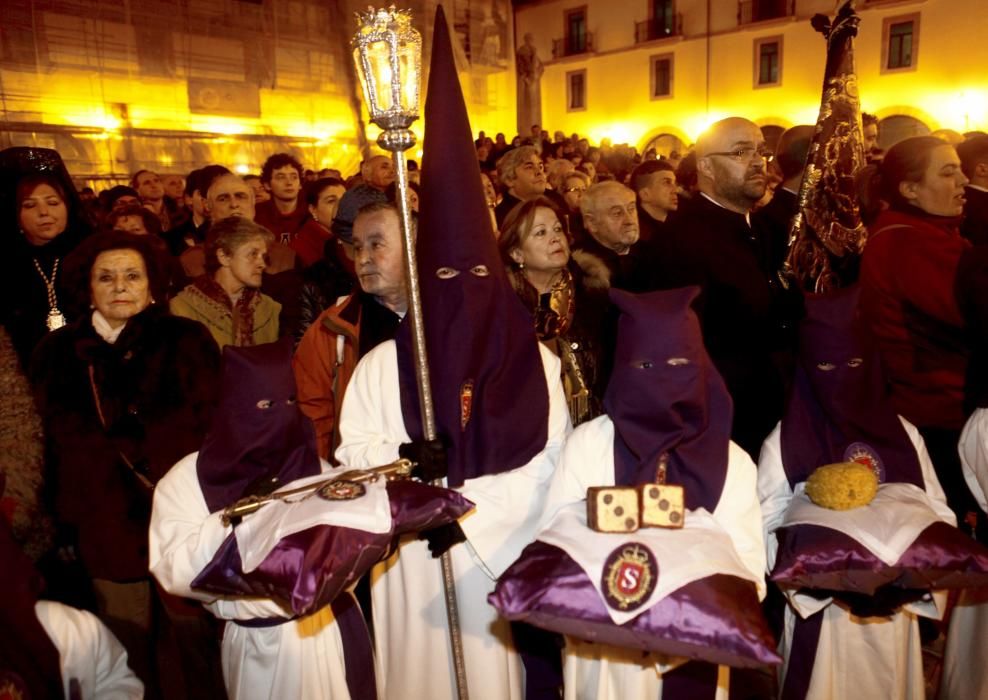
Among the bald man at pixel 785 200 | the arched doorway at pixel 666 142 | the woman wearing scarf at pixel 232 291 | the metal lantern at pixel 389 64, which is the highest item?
the arched doorway at pixel 666 142

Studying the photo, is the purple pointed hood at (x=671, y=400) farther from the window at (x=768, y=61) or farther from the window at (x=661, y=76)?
the window at (x=661, y=76)

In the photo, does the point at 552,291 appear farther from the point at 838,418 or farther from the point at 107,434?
the point at 107,434

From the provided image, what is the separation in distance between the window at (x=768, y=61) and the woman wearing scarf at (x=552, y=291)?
28780 mm

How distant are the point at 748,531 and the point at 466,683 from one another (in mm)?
1092

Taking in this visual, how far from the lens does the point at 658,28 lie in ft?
103

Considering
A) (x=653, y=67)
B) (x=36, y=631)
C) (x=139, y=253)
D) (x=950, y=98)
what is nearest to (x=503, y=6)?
(x=653, y=67)

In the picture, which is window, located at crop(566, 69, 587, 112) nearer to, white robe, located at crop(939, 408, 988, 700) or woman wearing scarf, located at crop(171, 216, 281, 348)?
woman wearing scarf, located at crop(171, 216, 281, 348)

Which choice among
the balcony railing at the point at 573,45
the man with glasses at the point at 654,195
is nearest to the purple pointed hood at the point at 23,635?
the man with glasses at the point at 654,195

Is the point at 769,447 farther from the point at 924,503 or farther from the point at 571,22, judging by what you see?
the point at 571,22

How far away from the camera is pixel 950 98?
2536 centimetres

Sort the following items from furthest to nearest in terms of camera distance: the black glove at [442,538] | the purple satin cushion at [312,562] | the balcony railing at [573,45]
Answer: the balcony railing at [573,45] < the black glove at [442,538] < the purple satin cushion at [312,562]

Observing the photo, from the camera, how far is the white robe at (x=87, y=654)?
6.95 ft

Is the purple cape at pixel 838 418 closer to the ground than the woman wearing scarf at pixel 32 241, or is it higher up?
closer to the ground

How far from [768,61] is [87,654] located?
3143cm
